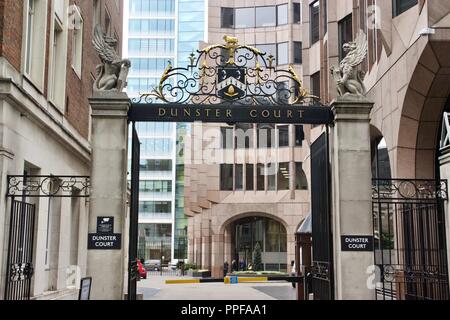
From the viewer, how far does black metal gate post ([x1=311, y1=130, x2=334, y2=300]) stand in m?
12.8

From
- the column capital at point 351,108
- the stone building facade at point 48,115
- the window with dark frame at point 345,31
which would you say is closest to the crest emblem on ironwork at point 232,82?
the column capital at point 351,108

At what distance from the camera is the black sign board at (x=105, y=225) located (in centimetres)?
1207

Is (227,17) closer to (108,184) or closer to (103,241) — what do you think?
(108,184)

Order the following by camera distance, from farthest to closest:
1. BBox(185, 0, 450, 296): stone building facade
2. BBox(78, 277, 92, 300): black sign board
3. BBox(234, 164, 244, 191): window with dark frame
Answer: BBox(234, 164, 244, 191): window with dark frame, BBox(185, 0, 450, 296): stone building facade, BBox(78, 277, 92, 300): black sign board

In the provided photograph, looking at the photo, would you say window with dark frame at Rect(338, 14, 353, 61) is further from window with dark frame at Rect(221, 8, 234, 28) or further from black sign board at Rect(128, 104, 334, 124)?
window with dark frame at Rect(221, 8, 234, 28)

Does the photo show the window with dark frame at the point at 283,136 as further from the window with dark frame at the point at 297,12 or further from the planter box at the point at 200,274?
the planter box at the point at 200,274

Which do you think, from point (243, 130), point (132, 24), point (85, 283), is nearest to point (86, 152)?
point (85, 283)

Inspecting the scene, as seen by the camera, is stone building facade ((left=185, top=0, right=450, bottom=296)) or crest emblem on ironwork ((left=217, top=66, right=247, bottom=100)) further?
stone building facade ((left=185, top=0, right=450, bottom=296))

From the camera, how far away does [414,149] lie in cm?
1877

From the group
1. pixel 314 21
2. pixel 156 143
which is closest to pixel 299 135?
pixel 314 21

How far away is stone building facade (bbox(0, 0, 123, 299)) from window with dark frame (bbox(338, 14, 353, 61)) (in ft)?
36.1

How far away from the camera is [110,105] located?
12375 mm

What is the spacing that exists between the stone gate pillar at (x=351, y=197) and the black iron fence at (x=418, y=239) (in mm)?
428

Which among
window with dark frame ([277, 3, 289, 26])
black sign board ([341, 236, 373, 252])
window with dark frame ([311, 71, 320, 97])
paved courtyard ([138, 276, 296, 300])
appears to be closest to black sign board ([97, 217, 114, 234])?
black sign board ([341, 236, 373, 252])
